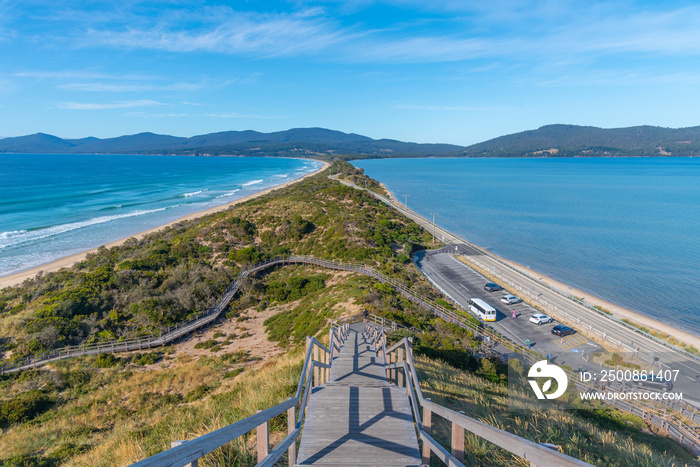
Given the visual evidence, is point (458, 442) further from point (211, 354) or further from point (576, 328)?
point (576, 328)

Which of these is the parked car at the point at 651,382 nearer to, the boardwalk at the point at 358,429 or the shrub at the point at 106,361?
the boardwalk at the point at 358,429

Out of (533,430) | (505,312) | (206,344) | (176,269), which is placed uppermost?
(533,430)

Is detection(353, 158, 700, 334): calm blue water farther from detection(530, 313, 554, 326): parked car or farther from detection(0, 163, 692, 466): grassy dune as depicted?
detection(0, 163, 692, 466): grassy dune

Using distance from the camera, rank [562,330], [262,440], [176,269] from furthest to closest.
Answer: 1. [176,269]
2. [562,330]
3. [262,440]

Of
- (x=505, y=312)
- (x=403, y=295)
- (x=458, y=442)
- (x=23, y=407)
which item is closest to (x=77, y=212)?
(x=23, y=407)

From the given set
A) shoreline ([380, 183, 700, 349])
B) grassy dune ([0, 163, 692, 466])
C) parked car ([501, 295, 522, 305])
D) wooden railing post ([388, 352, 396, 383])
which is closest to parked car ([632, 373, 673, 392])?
grassy dune ([0, 163, 692, 466])

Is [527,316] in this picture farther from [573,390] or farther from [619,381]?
[573,390]
